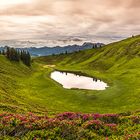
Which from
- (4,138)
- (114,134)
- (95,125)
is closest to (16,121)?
(4,138)

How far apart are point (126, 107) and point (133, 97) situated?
13.7m

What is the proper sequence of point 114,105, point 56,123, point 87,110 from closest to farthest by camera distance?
point 56,123 < point 87,110 < point 114,105

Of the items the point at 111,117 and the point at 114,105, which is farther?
the point at 114,105

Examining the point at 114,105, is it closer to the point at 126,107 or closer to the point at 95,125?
the point at 126,107

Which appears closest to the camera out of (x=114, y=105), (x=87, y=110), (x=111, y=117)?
(x=111, y=117)

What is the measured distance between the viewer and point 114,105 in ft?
276

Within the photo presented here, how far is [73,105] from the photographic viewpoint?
85500 mm

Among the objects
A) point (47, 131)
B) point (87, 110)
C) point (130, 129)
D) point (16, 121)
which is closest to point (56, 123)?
point (47, 131)

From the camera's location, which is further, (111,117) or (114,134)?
(111,117)

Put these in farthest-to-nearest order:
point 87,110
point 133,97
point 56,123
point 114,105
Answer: point 133,97 < point 114,105 < point 87,110 < point 56,123

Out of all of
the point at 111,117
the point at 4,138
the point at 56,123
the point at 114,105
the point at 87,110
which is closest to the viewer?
the point at 4,138

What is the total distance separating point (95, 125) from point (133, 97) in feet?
235

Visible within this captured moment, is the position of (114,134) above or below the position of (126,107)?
above

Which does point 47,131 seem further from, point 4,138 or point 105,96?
point 105,96
